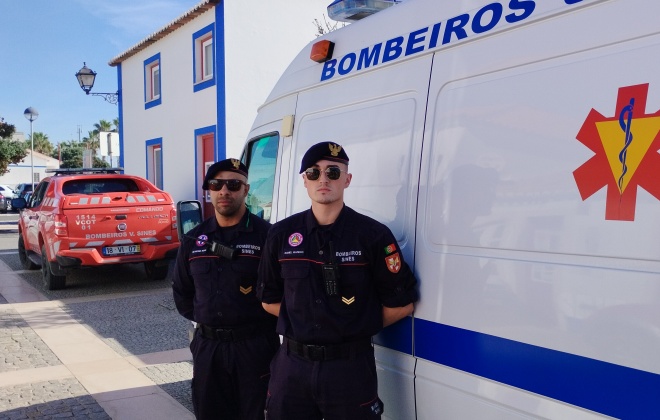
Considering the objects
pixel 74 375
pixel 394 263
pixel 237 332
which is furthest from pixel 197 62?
pixel 394 263

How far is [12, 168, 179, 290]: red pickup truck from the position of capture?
27.5 feet

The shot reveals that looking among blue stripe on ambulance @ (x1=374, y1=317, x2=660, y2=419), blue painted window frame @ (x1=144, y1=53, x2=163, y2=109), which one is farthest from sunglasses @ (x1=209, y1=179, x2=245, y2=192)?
blue painted window frame @ (x1=144, y1=53, x2=163, y2=109)

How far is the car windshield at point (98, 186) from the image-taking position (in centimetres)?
920

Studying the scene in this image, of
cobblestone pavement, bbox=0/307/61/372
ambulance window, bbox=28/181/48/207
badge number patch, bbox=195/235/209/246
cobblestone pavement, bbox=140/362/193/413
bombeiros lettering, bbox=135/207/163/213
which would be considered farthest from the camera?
ambulance window, bbox=28/181/48/207

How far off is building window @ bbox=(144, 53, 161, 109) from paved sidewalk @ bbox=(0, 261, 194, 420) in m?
9.56

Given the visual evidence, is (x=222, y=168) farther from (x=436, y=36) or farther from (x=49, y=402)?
(x=49, y=402)

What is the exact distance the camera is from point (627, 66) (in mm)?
1669

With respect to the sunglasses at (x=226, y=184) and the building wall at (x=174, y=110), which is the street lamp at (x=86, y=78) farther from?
the sunglasses at (x=226, y=184)

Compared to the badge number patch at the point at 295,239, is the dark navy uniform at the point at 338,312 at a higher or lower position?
lower

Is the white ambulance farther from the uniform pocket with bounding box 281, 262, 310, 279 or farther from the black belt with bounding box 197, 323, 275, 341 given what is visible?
the black belt with bounding box 197, 323, 275, 341

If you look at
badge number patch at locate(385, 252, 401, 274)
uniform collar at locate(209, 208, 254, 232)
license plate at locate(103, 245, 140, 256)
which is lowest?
license plate at locate(103, 245, 140, 256)

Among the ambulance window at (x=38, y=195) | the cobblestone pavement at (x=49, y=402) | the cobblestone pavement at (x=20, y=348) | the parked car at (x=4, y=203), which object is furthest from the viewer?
the parked car at (x=4, y=203)

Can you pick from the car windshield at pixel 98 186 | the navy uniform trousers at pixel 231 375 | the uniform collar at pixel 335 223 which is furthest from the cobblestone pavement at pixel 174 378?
the car windshield at pixel 98 186

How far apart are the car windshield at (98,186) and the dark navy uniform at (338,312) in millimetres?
7778
